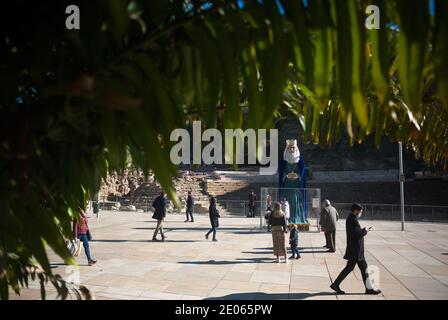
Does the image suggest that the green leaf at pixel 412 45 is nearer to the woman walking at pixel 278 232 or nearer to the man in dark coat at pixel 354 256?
the man in dark coat at pixel 354 256

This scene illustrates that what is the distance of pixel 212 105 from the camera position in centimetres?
83

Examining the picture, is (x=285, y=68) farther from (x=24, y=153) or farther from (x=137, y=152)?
(x=137, y=152)

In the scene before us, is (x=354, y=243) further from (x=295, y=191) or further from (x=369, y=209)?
(x=369, y=209)

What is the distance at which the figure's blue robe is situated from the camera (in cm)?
1519

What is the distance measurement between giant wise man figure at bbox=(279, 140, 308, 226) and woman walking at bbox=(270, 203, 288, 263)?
615 centimetres

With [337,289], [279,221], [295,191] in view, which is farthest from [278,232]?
[295,191]

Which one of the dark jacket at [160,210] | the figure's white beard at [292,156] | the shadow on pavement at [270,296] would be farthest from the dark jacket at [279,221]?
the figure's white beard at [292,156]

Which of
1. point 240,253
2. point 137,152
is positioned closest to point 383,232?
point 240,253

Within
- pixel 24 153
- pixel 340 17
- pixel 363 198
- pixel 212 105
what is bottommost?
pixel 363 198

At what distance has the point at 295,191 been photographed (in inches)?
595

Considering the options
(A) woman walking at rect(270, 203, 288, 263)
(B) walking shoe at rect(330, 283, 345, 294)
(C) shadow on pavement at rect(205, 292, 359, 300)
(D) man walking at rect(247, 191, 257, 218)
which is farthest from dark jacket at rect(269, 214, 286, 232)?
(D) man walking at rect(247, 191, 257, 218)

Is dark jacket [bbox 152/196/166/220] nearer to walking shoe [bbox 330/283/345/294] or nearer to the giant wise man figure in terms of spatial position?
the giant wise man figure

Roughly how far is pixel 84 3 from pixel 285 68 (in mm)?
463

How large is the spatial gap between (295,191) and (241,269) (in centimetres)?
757
